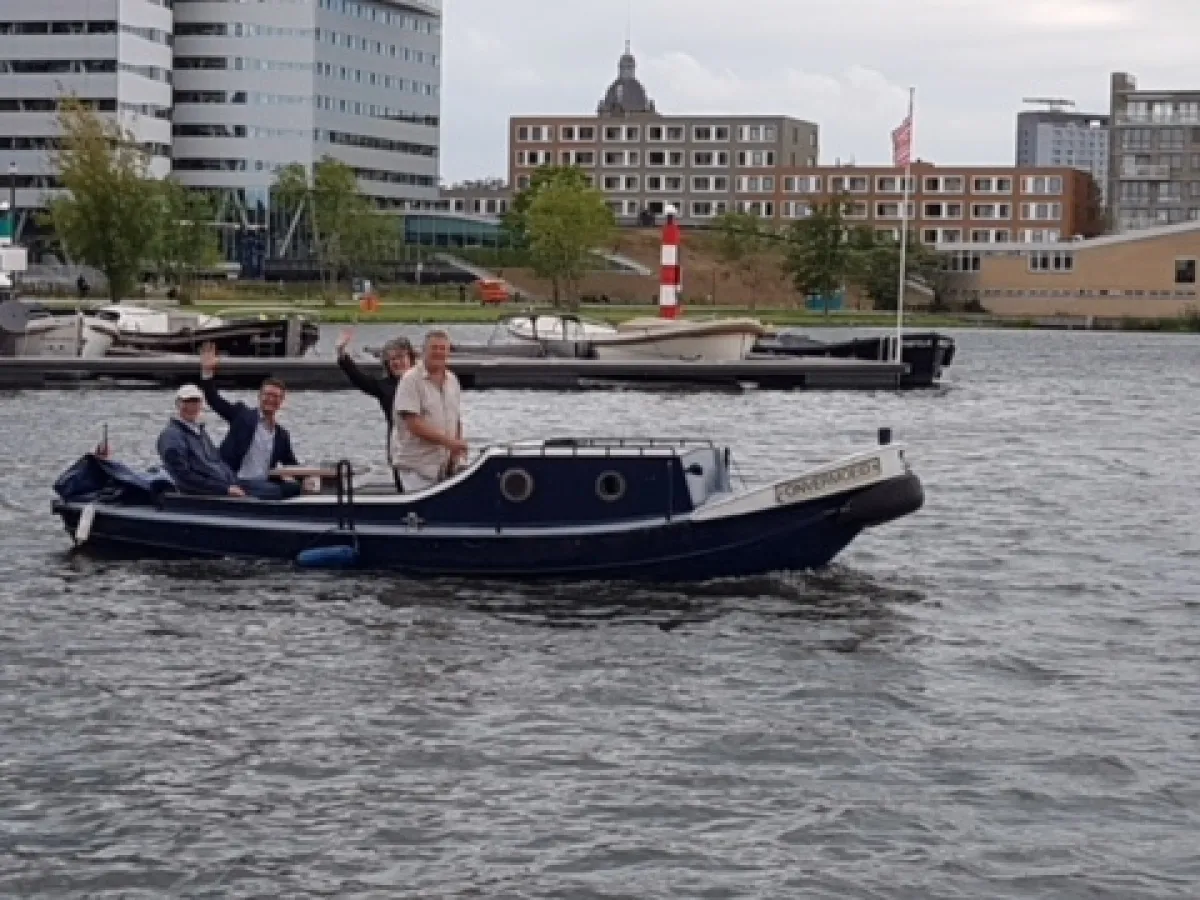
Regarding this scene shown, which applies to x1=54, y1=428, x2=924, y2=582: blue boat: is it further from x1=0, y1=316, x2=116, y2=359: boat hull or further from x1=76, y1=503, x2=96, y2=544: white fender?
x1=0, y1=316, x2=116, y2=359: boat hull

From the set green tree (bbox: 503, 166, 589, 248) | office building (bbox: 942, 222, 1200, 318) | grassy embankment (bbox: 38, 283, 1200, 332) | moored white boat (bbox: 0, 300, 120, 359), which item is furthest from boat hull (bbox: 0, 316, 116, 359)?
office building (bbox: 942, 222, 1200, 318)

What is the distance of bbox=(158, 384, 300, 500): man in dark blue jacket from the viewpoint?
22.9 metres

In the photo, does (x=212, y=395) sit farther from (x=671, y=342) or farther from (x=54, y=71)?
(x=54, y=71)

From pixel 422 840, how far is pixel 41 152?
141 m

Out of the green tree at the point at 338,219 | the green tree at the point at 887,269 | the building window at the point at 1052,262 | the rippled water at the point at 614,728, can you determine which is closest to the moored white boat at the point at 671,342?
the rippled water at the point at 614,728

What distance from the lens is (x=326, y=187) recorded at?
140 metres

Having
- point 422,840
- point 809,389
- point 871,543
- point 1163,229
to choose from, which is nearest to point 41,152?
point 1163,229

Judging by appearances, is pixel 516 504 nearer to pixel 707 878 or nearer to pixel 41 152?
pixel 707 878

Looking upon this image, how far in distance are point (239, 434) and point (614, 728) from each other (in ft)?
26.7

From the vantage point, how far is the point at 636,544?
22109 millimetres

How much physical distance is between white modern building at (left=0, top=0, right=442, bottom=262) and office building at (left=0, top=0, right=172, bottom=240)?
9 cm

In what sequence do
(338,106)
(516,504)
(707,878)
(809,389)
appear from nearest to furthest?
(707,878), (516,504), (809,389), (338,106)

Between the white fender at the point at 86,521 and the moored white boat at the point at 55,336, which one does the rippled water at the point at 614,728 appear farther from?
the moored white boat at the point at 55,336

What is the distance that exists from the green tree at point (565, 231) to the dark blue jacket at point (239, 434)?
383 feet
